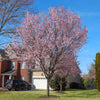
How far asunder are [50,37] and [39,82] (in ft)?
56.8

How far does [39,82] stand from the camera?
30.5 metres

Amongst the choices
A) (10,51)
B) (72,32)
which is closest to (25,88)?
(10,51)

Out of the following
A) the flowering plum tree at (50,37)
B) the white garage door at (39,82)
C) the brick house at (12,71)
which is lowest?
the white garage door at (39,82)

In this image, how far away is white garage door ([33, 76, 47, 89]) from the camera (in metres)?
29.9

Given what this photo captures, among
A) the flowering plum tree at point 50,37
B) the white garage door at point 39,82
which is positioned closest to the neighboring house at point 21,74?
the white garage door at point 39,82

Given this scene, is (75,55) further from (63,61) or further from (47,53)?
(47,53)

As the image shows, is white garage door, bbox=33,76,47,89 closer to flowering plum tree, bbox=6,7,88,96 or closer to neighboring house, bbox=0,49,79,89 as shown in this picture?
neighboring house, bbox=0,49,79,89

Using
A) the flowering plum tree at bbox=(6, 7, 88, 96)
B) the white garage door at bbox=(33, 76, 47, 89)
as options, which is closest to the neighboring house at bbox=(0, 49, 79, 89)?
the white garage door at bbox=(33, 76, 47, 89)

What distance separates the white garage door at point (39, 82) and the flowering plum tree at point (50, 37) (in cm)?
1455

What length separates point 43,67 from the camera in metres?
15.5

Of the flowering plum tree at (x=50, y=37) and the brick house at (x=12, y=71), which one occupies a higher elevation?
the flowering plum tree at (x=50, y=37)

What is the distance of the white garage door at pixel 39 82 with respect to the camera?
29.9 metres

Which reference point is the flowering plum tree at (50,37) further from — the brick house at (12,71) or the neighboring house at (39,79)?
the brick house at (12,71)

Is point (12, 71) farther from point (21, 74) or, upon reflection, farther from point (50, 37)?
point (50, 37)
